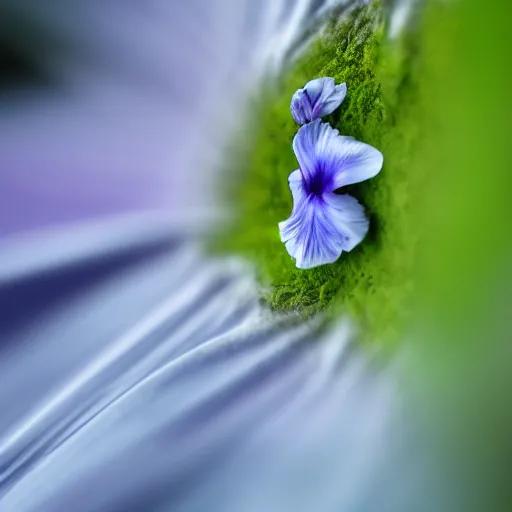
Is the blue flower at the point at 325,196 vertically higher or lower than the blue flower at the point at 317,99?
lower

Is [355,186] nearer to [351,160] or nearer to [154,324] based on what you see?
[351,160]

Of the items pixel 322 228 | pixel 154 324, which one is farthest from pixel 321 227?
pixel 154 324

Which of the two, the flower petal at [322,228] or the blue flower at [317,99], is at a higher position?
the blue flower at [317,99]

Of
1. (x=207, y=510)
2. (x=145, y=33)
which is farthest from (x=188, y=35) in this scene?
(x=207, y=510)

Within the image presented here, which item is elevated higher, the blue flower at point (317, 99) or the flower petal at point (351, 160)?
the blue flower at point (317, 99)

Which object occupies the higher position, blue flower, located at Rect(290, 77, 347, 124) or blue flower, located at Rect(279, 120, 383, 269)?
blue flower, located at Rect(290, 77, 347, 124)

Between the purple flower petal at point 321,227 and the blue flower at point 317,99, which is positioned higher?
the blue flower at point 317,99
